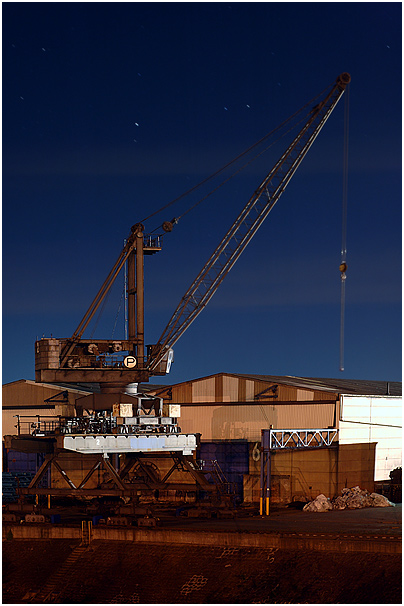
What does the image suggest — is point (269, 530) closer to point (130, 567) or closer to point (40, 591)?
point (130, 567)

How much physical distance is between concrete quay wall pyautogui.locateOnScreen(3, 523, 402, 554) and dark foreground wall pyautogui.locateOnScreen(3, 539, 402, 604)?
0.28 meters

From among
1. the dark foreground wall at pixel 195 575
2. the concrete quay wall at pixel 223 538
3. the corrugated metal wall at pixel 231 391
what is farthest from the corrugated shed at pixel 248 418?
the dark foreground wall at pixel 195 575

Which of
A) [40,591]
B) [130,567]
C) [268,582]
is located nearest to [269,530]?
[268,582]

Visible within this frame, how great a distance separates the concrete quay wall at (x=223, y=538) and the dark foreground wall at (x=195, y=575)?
28 cm

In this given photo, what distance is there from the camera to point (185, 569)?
38.1 m

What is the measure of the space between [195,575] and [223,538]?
7.68 feet

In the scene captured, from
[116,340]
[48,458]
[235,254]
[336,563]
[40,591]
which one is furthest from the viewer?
[235,254]

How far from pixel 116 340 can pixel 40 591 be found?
18590mm

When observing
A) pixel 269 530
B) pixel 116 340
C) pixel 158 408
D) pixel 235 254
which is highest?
pixel 235 254

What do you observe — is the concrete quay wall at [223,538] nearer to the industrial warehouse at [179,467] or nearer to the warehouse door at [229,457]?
the industrial warehouse at [179,467]

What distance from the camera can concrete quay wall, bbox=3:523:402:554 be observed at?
1423 inches

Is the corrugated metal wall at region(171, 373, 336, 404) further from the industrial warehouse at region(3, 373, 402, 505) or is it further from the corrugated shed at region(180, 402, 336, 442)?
the corrugated shed at region(180, 402, 336, 442)

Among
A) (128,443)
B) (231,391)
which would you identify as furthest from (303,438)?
(128,443)

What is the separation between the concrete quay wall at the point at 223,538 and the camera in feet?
119
